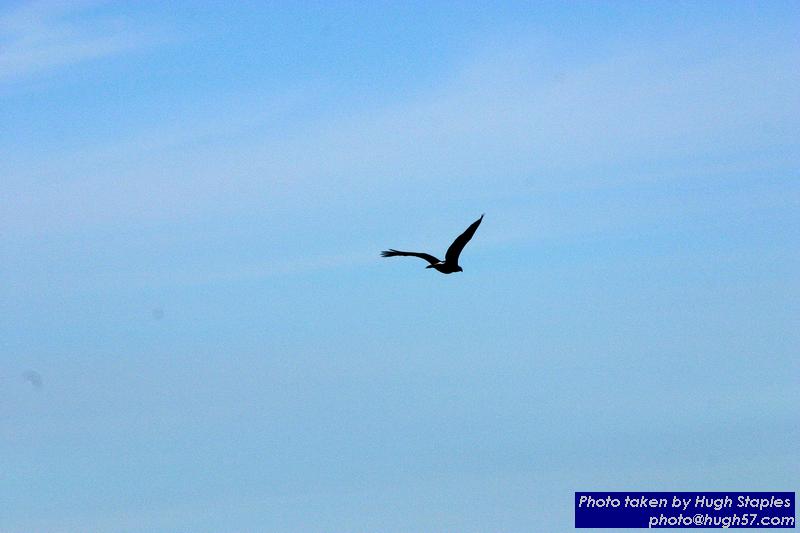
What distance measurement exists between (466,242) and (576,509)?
21152 mm

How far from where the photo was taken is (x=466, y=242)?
85312mm

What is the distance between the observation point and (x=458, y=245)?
8469 centimetres

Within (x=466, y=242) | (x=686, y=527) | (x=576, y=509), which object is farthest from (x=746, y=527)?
(x=466, y=242)

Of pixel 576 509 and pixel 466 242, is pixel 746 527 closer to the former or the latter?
pixel 576 509

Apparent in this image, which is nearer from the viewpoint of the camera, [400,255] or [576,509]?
[400,255]

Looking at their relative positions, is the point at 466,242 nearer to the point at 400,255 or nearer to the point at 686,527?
the point at 400,255

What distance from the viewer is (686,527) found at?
88.7m

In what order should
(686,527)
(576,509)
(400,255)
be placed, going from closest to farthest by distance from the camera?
(400,255), (686,527), (576,509)

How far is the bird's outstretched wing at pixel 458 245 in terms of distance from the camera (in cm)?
8431

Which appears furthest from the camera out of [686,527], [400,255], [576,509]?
→ [576,509]

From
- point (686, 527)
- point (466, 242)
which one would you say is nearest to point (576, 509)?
point (686, 527)

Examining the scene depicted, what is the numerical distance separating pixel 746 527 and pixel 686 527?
3.58 m

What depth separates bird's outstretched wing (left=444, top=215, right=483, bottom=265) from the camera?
84.3 m

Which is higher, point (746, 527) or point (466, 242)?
point (466, 242)
